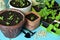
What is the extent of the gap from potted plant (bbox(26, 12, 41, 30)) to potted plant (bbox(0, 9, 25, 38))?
0.07 meters

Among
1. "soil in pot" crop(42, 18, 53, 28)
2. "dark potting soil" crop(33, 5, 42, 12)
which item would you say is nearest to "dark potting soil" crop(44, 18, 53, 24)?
"soil in pot" crop(42, 18, 53, 28)

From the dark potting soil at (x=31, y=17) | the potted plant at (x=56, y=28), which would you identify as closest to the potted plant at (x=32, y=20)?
the dark potting soil at (x=31, y=17)

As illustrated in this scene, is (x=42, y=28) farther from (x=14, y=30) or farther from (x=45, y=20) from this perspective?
(x=14, y=30)

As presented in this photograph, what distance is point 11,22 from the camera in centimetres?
118

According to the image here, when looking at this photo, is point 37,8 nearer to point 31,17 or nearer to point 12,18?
point 31,17

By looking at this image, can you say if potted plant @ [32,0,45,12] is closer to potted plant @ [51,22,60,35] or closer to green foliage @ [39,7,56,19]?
green foliage @ [39,7,56,19]

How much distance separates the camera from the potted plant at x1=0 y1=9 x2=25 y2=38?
44.8 inches

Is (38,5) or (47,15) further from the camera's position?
(38,5)

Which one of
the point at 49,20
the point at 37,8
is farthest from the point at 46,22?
the point at 37,8

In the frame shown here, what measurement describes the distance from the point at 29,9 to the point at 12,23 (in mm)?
254

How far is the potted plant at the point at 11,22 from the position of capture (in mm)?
1139

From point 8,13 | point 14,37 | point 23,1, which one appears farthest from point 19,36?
point 23,1

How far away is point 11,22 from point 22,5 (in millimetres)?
218

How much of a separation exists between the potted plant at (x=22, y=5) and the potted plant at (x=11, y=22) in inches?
2.4
